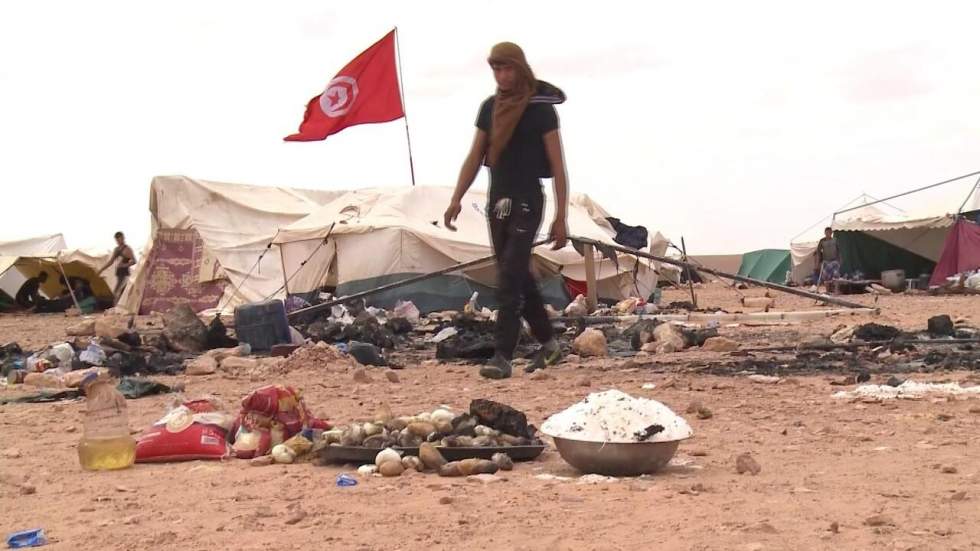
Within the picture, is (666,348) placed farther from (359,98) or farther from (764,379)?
(359,98)

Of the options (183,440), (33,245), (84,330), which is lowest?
(183,440)

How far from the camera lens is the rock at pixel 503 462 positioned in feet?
11.3

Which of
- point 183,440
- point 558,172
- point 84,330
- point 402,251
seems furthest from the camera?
point 402,251

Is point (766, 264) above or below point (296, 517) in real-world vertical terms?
above

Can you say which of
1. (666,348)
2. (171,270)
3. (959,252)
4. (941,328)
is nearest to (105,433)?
(666,348)

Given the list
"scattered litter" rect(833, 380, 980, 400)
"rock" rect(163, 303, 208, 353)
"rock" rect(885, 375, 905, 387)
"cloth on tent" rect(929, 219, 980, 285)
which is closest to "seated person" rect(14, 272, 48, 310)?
"rock" rect(163, 303, 208, 353)

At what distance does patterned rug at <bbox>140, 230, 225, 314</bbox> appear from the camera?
58.5 ft

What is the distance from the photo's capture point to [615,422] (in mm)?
3305

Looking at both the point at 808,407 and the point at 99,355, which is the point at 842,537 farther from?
the point at 99,355

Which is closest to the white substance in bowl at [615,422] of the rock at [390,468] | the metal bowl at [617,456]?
the metal bowl at [617,456]

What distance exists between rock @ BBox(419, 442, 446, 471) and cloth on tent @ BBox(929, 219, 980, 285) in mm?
20598

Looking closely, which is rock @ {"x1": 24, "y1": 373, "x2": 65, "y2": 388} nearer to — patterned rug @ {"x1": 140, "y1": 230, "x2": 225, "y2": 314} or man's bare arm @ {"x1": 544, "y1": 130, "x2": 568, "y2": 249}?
man's bare arm @ {"x1": 544, "y1": 130, "x2": 568, "y2": 249}

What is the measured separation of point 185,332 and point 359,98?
870 centimetres

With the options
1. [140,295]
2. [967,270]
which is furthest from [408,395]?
[967,270]
